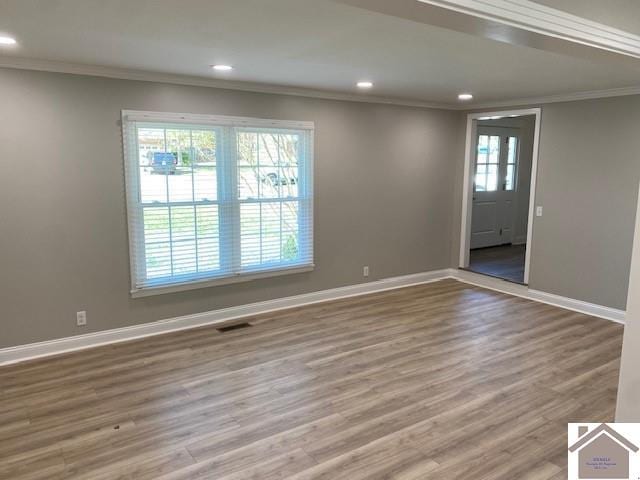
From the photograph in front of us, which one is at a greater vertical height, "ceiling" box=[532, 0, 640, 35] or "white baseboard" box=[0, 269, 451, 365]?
"ceiling" box=[532, 0, 640, 35]

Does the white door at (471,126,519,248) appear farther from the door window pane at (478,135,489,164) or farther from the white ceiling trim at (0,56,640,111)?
the white ceiling trim at (0,56,640,111)

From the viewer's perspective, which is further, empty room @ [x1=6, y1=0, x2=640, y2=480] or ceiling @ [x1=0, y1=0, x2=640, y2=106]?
empty room @ [x1=6, y1=0, x2=640, y2=480]

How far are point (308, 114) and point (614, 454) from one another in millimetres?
4042

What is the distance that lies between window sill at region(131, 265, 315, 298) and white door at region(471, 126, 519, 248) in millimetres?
4163

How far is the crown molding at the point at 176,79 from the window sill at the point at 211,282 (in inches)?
73.1

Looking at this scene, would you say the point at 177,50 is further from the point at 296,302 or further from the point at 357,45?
the point at 296,302

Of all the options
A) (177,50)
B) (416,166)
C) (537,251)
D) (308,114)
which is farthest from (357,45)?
(537,251)

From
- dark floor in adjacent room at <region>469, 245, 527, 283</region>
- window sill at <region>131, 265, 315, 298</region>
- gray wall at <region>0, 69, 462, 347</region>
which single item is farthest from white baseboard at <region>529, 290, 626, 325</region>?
window sill at <region>131, 265, 315, 298</region>

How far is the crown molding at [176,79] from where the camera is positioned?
3.61 meters

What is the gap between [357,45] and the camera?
118 inches

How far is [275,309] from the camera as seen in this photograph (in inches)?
203

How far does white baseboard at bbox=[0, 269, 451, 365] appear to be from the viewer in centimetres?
387

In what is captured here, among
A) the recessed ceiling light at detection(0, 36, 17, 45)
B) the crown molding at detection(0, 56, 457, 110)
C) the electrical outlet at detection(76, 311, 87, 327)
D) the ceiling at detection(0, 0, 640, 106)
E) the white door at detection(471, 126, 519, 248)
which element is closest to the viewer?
the ceiling at detection(0, 0, 640, 106)

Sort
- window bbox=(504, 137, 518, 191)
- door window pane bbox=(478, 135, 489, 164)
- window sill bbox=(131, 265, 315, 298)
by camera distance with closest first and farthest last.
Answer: window sill bbox=(131, 265, 315, 298) < door window pane bbox=(478, 135, 489, 164) < window bbox=(504, 137, 518, 191)
